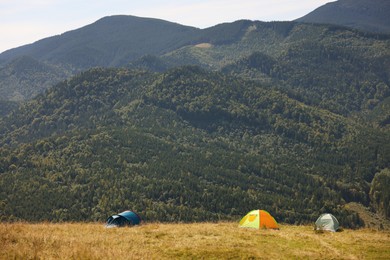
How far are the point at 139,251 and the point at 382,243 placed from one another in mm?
20682

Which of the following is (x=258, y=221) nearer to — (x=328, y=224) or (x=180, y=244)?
(x=328, y=224)

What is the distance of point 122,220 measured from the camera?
39469 millimetres

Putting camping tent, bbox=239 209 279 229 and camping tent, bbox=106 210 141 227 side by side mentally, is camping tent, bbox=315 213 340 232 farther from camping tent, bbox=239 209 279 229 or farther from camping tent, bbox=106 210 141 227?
camping tent, bbox=106 210 141 227

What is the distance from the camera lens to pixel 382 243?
1246 inches

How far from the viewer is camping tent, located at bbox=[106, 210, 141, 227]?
128 ft

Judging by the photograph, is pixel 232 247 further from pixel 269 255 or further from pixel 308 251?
pixel 308 251

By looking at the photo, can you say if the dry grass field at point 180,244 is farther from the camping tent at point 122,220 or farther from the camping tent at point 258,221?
the camping tent at point 122,220

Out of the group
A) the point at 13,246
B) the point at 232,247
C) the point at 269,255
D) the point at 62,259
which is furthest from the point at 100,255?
the point at 269,255

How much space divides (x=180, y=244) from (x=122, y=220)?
1339 centimetres

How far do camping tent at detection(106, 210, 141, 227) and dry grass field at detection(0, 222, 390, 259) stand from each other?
4.01m

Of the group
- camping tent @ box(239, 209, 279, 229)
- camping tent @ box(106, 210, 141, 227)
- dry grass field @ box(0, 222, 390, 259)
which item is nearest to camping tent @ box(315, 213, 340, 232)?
dry grass field @ box(0, 222, 390, 259)

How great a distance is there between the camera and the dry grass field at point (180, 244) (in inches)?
909

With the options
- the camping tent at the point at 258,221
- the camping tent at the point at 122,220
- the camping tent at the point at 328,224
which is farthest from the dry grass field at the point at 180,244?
the camping tent at the point at 328,224

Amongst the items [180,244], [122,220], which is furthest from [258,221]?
[122,220]
